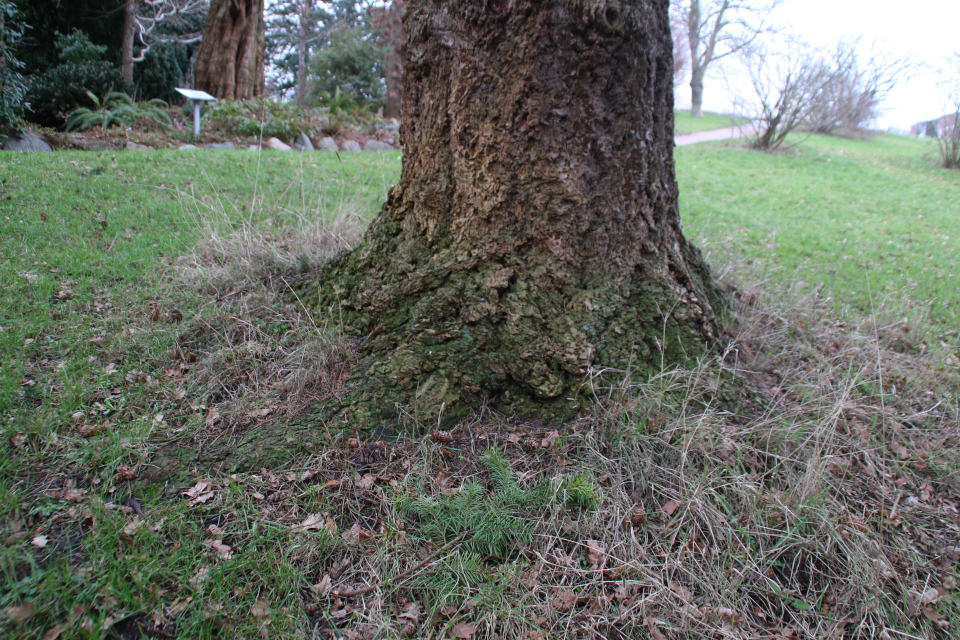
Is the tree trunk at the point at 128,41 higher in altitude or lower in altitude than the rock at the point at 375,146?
higher

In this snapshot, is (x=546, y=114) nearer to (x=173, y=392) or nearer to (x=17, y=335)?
(x=173, y=392)

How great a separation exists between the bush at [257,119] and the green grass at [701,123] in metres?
17.4

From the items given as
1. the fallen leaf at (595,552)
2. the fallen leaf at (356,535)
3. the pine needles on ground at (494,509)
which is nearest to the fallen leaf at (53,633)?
the fallen leaf at (356,535)

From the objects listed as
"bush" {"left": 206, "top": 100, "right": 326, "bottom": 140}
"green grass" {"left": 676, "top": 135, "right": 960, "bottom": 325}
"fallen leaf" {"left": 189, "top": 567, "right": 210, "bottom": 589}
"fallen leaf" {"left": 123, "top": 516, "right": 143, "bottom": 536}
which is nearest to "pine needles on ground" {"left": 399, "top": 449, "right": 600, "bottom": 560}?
"fallen leaf" {"left": 189, "top": 567, "right": 210, "bottom": 589}

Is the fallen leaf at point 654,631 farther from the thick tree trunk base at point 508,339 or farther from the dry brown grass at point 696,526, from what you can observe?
the thick tree trunk base at point 508,339

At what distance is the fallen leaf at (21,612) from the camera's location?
1.76 meters

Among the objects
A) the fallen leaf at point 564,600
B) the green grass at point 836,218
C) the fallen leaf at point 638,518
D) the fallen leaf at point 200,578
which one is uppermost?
the green grass at point 836,218

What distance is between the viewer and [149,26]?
50.5 feet

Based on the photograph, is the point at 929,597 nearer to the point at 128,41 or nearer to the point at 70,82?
the point at 70,82

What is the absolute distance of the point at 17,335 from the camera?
10.7 ft

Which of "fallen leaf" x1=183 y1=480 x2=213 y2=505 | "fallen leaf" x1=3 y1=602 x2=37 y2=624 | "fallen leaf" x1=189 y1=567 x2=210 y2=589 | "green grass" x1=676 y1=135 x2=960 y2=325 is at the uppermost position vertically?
"green grass" x1=676 y1=135 x2=960 y2=325

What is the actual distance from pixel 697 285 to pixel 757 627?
6.62 ft

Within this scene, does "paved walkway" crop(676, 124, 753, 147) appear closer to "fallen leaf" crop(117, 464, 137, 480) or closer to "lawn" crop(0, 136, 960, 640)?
"lawn" crop(0, 136, 960, 640)

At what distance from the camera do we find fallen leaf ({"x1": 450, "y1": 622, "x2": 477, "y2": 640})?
1.95m
